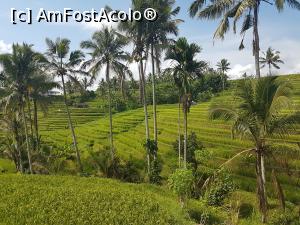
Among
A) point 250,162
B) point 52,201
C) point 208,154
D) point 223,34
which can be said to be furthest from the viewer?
point 250,162

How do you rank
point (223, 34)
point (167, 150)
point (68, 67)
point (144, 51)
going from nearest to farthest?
point (223, 34), point (144, 51), point (68, 67), point (167, 150)

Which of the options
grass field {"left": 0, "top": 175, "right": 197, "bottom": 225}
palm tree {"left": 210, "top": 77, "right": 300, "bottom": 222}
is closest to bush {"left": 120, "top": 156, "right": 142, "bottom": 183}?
grass field {"left": 0, "top": 175, "right": 197, "bottom": 225}

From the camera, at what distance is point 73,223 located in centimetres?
1330

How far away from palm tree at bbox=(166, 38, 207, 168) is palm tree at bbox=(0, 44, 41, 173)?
9721mm

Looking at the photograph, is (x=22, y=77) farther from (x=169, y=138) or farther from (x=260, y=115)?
(x=260, y=115)

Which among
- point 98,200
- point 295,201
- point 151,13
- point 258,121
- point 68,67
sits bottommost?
point 295,201

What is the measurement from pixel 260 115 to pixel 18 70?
18159mm

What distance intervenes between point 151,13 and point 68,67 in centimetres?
763

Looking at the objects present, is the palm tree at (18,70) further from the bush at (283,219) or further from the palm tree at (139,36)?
the bush at (283,219)

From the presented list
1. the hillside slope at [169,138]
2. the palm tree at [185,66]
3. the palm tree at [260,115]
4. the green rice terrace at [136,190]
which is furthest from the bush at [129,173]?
the palm tree at [260,115]

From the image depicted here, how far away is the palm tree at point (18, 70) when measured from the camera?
1140 inches

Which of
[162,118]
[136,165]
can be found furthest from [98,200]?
[162,118]

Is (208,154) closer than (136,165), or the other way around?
(208,154)

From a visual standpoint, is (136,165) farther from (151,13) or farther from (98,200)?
(98,200)
